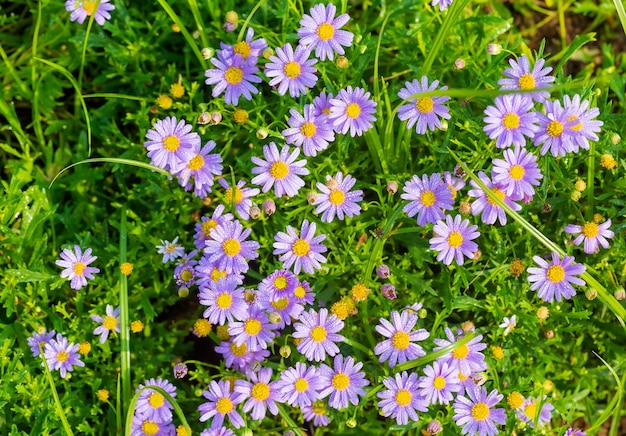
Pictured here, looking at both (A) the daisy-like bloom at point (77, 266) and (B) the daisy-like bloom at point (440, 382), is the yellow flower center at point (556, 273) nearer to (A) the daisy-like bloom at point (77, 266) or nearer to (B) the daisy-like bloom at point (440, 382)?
(B) the daisy-like bloom at point (440, 382)

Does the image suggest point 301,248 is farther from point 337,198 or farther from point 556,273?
point 556,273

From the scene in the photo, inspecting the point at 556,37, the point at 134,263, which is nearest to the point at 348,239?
the point at 134,263

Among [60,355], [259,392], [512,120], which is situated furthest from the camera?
[60,355]

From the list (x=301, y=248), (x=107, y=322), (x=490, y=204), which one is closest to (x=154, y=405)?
(x=107, y=322)

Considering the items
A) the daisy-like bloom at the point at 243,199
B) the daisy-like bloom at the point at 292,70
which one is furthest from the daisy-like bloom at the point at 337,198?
the daisy-like bloom at the point at 292,70

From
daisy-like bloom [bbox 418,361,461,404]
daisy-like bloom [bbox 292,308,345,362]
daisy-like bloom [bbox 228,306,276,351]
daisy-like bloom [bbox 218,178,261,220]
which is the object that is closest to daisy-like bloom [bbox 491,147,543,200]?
daisy-like bloom [bbox 418,361,461,404]

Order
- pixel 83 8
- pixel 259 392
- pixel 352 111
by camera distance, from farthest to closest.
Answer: pixel 83 8
pixel 259 392
pixel 352 111
